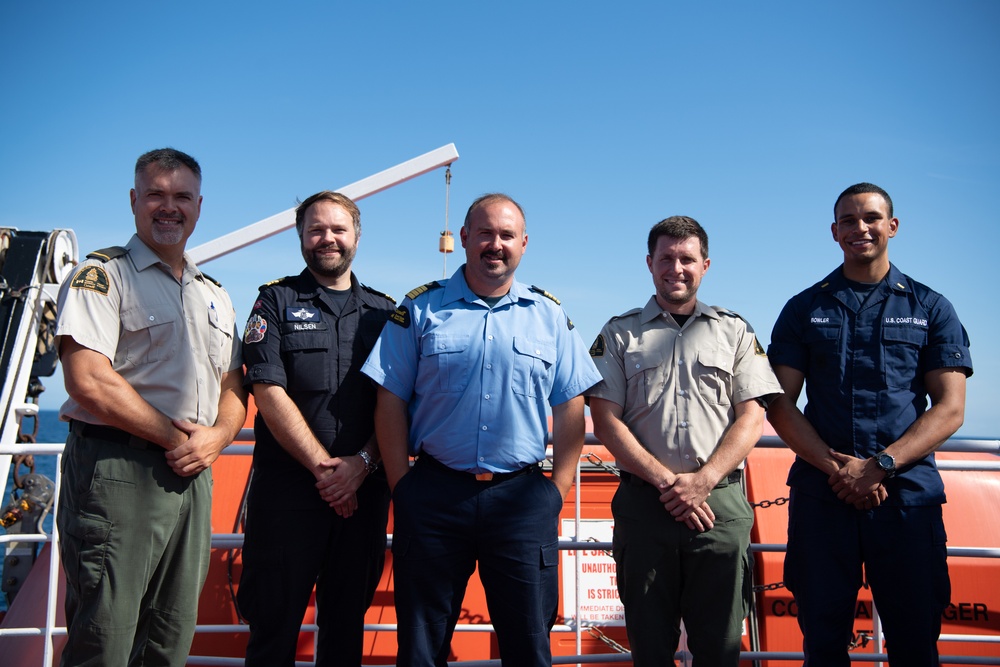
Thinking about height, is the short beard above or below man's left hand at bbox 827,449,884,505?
above

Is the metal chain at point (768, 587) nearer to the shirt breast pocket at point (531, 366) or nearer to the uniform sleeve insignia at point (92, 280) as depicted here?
the shirt breast pocket at point (531, 366)

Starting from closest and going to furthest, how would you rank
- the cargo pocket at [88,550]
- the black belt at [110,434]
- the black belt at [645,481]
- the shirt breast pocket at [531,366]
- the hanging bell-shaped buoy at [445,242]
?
the cargo pocket at [88,550]
the black belt at [110,434]
the shirt breast pocket at [531,366]
the black belt at [645,481]
the hanging bell-shaped buoy at [445,242]

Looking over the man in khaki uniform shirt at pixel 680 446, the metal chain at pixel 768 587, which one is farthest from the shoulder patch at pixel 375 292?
the metal chain at pixel 768 587

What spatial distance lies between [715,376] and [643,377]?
29 centimetres

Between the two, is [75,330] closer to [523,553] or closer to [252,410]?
[523,553]

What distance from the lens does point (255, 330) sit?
282cm

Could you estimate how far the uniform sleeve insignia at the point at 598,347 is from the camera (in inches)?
124

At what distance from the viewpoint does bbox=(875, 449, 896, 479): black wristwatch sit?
285 centimetres

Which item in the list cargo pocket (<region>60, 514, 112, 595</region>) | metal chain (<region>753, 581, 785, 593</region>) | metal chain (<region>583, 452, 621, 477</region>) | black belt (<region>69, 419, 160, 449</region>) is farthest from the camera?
metal chain (<region>583, 452, 621, 477</region>)

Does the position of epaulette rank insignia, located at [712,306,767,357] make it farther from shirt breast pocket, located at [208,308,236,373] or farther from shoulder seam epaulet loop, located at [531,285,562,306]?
shirt breast pocket, located at [208,308,236,373]

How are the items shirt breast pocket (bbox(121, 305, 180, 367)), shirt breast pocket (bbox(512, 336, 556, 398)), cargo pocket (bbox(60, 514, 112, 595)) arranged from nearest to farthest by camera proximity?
cargo pocket (bbox(60, 514, 112, 595))
shirt breast pocket (bbox(121, 305, 180, 367))
shirt breast pocket (bbox(512, 336, 556, 398))

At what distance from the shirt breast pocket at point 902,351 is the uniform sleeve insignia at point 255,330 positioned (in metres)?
2.50

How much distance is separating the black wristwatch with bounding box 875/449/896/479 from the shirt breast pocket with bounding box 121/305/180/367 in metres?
2.71

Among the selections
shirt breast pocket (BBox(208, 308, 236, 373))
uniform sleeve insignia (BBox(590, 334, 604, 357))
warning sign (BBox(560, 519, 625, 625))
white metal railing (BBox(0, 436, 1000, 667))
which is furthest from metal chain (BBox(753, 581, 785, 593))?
shirt breast pocket (BBox(208, 308, 236, 373))
